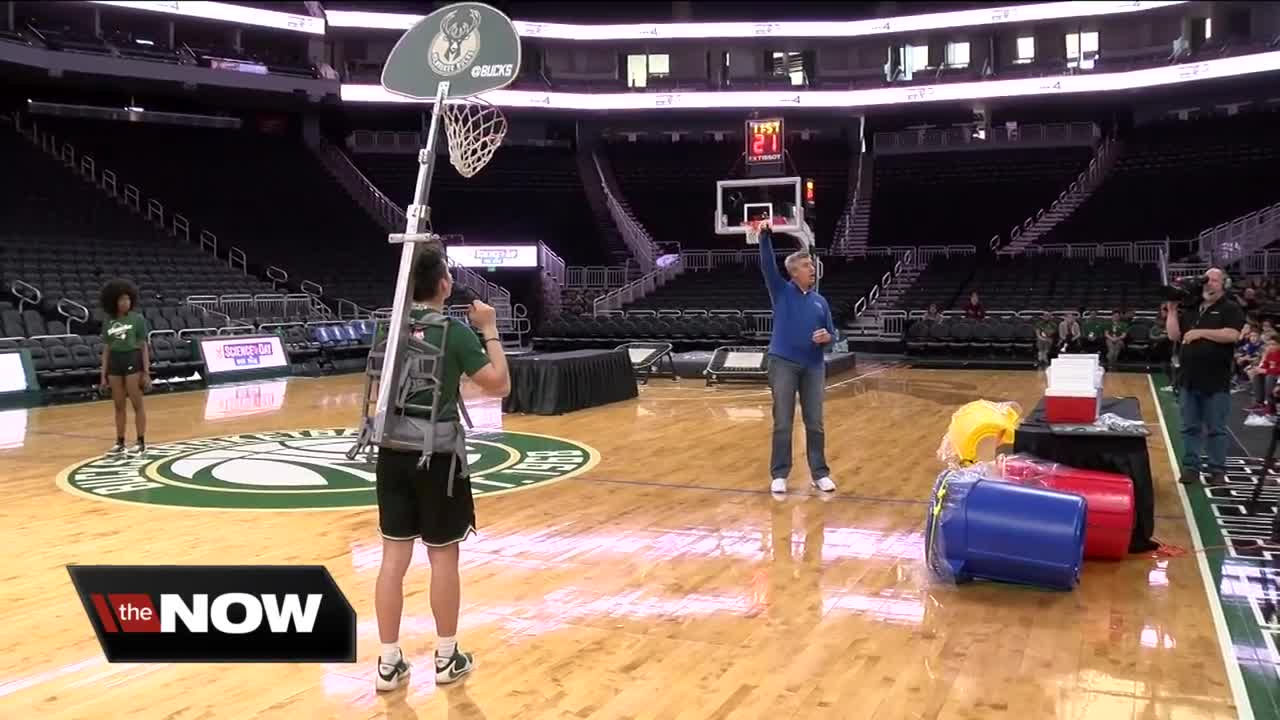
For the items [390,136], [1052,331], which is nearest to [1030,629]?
[1052,331]

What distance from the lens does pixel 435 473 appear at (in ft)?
11.1

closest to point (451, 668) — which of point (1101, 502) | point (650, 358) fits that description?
point (1101, 502)

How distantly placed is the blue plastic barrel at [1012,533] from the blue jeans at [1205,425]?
10.2 ft

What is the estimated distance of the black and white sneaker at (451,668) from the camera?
11.8ft

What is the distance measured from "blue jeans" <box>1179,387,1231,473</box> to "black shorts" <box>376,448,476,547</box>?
5845mm

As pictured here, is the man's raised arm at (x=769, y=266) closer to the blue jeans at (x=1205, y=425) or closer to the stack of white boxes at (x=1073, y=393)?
the stack of white boxes at (x=1073, y=393)

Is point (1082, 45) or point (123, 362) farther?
point (1082, 45)

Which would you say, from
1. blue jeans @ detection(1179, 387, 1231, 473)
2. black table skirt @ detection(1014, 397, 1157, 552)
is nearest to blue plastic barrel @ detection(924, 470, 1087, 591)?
black table skirt @ detection(1014, 397, 1157, 552)

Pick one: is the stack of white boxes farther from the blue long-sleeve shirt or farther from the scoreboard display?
the scoreboard display

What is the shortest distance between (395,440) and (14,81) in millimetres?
27408

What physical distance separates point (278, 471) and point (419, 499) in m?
5.09

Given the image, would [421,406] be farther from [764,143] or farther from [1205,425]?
[764,143]

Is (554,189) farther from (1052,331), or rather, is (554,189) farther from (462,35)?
(462,35)

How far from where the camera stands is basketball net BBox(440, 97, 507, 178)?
5.71 m
